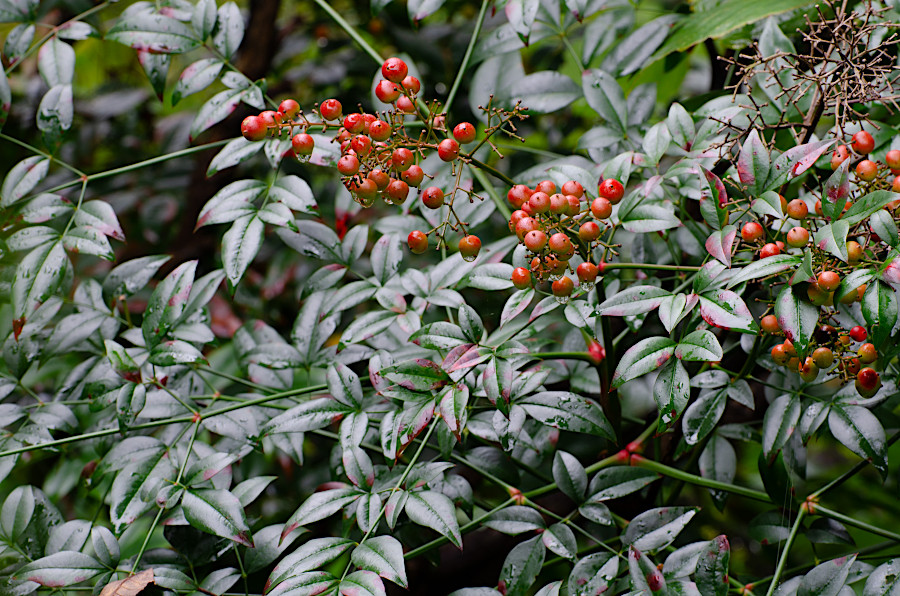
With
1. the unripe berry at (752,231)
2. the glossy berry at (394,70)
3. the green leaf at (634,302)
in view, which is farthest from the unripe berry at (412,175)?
the unripe berry at (752,231)

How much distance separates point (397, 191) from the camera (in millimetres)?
741

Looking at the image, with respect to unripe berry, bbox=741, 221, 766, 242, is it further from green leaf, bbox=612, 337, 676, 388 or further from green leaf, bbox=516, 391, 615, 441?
green leaf, bbox=516, 391, 615, 441

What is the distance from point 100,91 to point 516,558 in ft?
6.67

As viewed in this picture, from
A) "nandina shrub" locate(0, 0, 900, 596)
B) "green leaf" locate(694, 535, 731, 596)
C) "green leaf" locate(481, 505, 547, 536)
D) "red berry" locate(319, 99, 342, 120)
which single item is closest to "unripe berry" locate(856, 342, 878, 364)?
"nandina shrub" locate(0, 0, 900, 596)

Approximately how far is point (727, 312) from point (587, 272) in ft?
0.45

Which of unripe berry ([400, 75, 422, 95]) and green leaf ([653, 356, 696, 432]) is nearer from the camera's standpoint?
green leaf ([653, 356, 696, 432])

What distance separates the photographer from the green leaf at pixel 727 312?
2.09ft

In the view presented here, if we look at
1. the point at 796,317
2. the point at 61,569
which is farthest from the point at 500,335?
the point at 61,569

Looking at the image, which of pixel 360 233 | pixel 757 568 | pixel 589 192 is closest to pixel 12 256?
pixel 360 233

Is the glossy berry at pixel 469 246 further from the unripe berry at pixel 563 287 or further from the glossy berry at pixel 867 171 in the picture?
the glossy berry at pixel 867 171

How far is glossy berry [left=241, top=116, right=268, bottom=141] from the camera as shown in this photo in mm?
795

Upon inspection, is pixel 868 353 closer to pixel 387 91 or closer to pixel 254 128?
pixel 387 91

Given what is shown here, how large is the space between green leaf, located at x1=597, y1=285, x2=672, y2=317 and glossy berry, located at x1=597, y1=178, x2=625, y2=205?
0.35 ft

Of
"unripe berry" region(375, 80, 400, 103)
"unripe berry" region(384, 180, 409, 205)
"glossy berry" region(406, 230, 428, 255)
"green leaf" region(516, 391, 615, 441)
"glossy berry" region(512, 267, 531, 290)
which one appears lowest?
"green leaf" region(516, 391, 615, 441)
